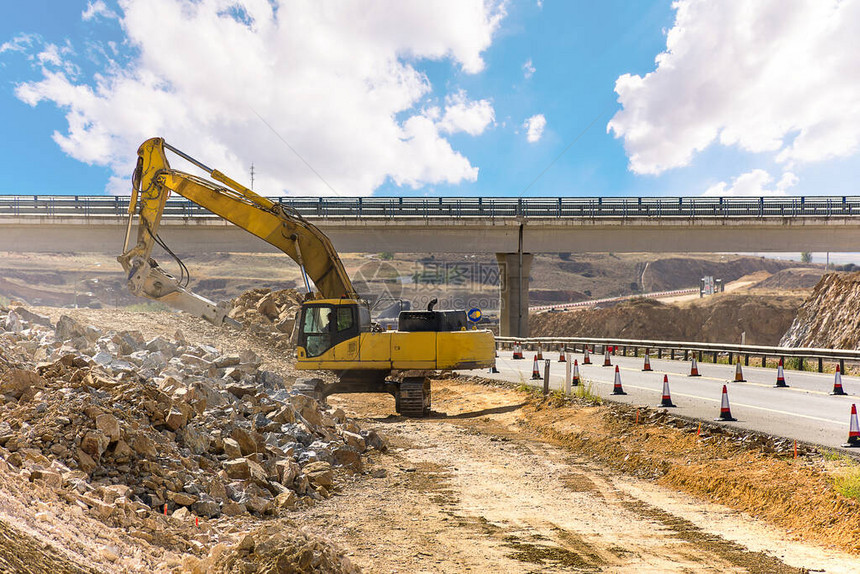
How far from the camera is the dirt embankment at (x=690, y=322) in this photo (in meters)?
58.4

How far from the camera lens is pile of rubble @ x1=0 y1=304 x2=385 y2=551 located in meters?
7.57

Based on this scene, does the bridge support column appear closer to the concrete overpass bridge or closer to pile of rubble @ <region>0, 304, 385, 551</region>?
the concrete overpass bridge

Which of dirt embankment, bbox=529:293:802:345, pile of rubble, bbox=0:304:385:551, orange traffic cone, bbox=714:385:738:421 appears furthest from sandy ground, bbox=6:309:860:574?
dirt embankment, bbox=529:293:802:345

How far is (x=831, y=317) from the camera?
33.7m

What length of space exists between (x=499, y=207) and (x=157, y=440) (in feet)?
106

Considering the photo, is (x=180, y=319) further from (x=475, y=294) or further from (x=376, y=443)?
(x=475, y=294)

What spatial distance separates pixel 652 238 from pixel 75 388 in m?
35.9

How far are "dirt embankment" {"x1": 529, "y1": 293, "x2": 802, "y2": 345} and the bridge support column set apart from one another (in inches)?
845

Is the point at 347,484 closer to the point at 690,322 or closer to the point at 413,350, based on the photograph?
the point at 413,350

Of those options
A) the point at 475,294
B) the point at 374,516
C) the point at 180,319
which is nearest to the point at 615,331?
the point at 475,294

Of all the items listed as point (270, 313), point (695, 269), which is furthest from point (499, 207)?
point (695, 269)

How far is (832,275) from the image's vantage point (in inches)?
1452

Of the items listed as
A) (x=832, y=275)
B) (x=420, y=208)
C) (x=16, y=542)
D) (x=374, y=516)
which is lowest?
(x=374, y=516)

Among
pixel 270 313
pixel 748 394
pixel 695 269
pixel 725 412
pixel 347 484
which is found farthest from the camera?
pixel 695 269
